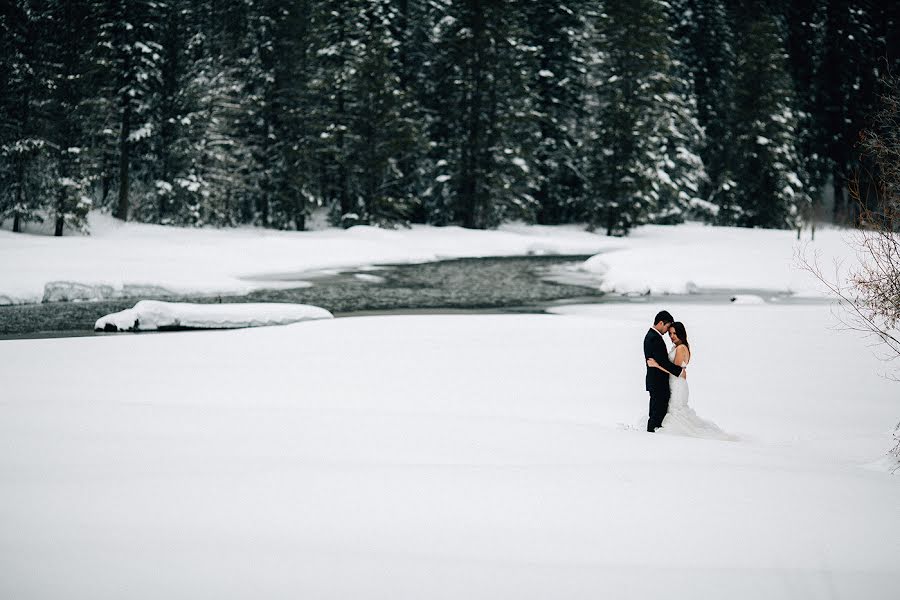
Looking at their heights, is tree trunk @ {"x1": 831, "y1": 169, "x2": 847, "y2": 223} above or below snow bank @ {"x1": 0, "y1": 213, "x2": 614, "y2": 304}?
above

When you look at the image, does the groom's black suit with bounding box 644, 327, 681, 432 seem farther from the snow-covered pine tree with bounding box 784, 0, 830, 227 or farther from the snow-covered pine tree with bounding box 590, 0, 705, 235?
the snow-covered pine tree with bounding box 784, 0, 830, 227

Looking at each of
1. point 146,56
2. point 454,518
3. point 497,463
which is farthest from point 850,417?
point 146,56

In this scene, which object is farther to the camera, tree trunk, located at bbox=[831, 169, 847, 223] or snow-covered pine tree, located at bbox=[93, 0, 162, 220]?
tree trunk, located at bbox=[831, 169, 847, 223]

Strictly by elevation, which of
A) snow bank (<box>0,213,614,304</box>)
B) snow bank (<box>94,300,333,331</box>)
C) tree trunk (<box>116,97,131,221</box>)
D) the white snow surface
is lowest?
the white snow surface

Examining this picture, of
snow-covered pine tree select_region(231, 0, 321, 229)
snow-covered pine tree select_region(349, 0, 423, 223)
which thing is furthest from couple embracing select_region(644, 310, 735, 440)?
snow-covered pine tree select_region(231, 0, 321, 229)

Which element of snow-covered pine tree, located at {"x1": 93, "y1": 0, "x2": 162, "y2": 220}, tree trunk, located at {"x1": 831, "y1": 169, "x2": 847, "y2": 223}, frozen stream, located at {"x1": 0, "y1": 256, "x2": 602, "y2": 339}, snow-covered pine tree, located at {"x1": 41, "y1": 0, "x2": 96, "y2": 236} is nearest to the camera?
frozen stream, located at {"x1": 0, "y1": 256, "x2": 602, "y2": 339}

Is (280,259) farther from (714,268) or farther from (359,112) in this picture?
(714,268)

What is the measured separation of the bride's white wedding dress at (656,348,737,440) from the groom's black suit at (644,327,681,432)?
5 centimetres

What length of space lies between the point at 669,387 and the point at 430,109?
42555mm

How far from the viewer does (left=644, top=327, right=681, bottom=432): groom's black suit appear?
7.62 meters

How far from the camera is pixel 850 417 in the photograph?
895 cm

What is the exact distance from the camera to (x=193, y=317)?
15766mm

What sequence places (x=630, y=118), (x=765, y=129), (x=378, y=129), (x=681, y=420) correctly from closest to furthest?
(x=681, y=420) → (x=378, y=129) → (x=630, y=118) → (x=765, y=129)

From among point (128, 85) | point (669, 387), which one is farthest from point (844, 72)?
point (669, 387)
